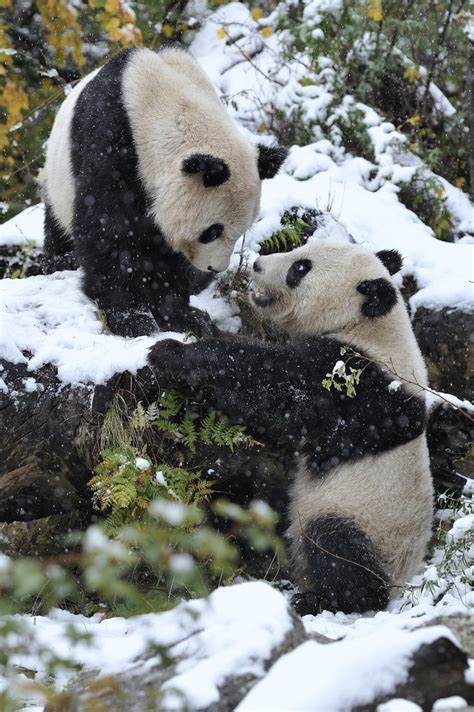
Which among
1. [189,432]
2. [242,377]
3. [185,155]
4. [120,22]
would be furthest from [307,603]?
[120,22]

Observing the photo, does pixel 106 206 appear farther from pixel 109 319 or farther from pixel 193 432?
pixel 193 432

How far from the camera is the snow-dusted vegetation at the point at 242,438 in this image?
2197mm

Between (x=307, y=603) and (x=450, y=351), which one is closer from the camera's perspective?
(x=307, y=603)

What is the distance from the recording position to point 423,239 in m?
7.51

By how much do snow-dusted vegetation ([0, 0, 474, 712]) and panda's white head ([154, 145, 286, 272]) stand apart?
2.50ft

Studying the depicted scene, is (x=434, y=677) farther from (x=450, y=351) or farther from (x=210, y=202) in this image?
(x=450, y=351)

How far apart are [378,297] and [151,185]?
1.71 meters

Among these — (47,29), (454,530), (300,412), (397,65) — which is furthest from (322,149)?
(454,530)

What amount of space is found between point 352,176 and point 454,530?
17.3 ft

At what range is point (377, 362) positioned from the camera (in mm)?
4906

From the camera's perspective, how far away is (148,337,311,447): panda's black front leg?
4.88 m

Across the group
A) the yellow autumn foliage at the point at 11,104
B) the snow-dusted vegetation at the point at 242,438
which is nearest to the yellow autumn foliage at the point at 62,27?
the snow-dusted vegetation at the point at 242,438

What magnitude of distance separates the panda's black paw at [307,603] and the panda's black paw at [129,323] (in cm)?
198

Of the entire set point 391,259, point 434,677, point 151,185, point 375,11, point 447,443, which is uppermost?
point 375,11
